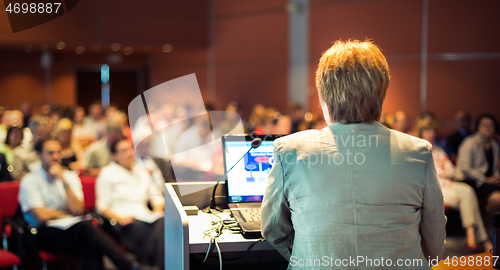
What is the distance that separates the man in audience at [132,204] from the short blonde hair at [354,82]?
2.46 metres

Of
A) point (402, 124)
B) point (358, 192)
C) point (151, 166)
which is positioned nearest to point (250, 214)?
point (358, 192)

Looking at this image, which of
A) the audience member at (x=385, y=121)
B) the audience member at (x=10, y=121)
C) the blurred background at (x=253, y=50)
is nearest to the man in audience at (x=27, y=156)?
the audience member at (x=10, y=121)

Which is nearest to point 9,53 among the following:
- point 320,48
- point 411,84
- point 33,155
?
point 33,155

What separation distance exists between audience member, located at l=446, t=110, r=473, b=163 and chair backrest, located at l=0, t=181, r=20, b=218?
482 cm

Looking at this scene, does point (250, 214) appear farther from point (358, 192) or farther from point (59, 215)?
point (59, 215)

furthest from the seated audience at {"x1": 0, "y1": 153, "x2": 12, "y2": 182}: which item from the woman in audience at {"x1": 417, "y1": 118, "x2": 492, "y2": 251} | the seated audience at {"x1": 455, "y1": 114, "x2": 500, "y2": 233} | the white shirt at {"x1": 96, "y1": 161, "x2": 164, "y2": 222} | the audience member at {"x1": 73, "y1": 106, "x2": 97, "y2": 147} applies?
the seated audience at {"x1": 455, "y1": 114, "x2": 500, "y2": 233}

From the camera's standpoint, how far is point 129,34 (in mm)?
8625

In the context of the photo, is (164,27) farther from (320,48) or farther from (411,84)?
(411,84)

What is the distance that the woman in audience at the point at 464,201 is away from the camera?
4.30 metres

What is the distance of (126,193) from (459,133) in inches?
170

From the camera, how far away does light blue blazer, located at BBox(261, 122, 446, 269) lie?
1291mm

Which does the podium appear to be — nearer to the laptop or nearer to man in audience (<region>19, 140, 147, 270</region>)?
the laptop

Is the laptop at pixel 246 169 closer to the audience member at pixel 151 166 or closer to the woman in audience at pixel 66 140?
the audience member at pixel 151 166

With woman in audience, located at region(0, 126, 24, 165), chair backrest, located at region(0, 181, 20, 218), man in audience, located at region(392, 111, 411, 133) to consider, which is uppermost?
man in audience, located at region(392, 111, 411, 133)
